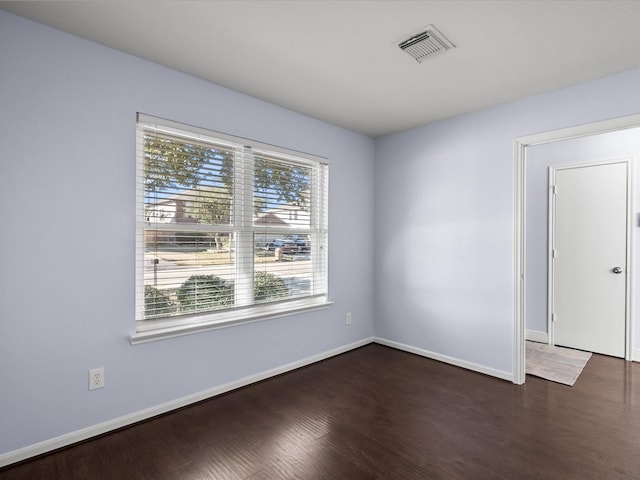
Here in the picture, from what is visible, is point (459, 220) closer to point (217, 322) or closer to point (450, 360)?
point (450, 360)

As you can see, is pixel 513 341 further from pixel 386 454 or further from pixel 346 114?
pixel 346 114

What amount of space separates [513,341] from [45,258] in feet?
11.9

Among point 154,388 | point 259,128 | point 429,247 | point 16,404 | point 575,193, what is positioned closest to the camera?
point 16,404

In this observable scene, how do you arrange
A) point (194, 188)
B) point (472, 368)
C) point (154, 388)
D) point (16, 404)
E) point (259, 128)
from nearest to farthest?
point (16, 404) → point (154, 388) → point (194, 188) → point (259, 128) → point (472, 368)

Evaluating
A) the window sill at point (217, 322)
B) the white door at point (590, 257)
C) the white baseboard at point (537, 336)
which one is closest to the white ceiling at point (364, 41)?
the white door at point (590, 257)

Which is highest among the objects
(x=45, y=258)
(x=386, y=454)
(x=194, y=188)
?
(x=194, y=188)

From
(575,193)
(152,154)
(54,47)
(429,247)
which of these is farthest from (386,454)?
(575,193)

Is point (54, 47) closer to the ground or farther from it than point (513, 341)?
farther from it

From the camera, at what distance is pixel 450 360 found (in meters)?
3.54

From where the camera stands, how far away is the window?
2484 millimetres

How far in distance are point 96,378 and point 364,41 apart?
277 cm

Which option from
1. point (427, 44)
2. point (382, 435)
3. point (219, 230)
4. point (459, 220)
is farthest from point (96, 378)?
point (459, 220)

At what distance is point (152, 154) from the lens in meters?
2.48

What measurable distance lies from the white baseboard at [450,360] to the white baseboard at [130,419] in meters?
1.15
